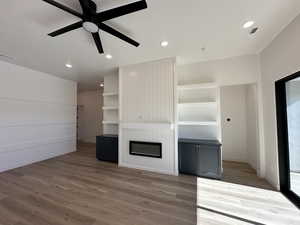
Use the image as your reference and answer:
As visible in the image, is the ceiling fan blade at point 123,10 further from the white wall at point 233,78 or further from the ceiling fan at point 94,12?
the white wall at point 233,78

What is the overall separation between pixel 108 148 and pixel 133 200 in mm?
2293

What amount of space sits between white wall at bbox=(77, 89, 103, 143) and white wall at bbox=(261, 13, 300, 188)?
6832 millimetres

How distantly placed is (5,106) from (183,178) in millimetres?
5041

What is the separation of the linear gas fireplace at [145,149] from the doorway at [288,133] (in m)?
2.45

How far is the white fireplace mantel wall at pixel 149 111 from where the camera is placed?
11.5 feet

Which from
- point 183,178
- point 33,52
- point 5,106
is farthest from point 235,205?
point 5,106

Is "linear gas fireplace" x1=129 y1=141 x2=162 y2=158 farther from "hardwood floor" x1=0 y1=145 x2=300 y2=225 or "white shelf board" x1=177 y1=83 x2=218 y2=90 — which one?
"white shelf board" x1=177 y1=83 x2=218 y2=90

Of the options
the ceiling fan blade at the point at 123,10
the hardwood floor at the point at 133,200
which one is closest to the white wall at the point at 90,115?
the hardwood floor at the point at 133,200

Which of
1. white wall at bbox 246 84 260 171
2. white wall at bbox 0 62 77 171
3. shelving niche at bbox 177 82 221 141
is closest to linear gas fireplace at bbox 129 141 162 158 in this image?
shelving niche at bbox 177 82 221 141

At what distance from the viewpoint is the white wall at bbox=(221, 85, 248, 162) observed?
425 centimetres

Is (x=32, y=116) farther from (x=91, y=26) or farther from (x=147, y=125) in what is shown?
(x=91, y=26)

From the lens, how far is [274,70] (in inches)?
106

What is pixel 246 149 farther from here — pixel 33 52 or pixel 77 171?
pixel 33 52

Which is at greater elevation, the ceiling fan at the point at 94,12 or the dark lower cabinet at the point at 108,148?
the ceiling fan at the point at 94,12
